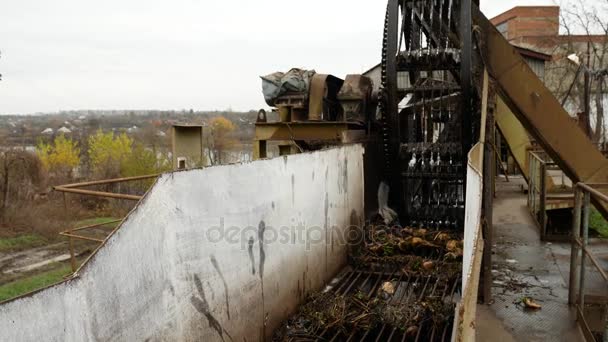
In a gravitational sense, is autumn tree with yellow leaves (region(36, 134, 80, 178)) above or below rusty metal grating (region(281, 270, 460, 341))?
above

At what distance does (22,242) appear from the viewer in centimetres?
1491

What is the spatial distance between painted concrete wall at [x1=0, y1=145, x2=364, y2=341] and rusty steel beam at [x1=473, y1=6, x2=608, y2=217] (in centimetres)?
246

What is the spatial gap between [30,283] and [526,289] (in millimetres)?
9896

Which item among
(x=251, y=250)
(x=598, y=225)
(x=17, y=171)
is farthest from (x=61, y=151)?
(x=251, y=250)

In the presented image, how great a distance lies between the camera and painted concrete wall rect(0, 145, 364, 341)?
235 centimetres

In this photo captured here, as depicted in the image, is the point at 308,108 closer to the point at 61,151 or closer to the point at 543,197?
the point at 543,197

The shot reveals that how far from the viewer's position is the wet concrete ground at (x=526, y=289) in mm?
4168

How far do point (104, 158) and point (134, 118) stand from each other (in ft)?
127

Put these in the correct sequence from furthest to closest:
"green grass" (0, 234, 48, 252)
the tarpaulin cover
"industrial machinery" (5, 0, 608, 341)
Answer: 1. "green grass" (0, 234, 48, 252)
2. the tarpaulin cover
3. "industrial machinery" (5, 0, 608, 341)

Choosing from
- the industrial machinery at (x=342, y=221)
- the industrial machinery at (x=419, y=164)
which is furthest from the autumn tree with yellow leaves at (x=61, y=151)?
the industrial machinery at (x=419, y=164)

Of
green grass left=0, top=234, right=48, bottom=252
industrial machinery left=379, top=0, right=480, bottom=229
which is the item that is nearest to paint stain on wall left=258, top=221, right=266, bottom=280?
industrial machinery left=379, top=0, right=480, bottom=229

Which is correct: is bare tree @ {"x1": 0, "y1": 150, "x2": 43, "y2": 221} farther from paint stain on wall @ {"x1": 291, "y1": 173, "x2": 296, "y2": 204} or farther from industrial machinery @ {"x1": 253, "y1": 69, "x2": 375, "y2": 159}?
paint stain on wall @ {"x1": 291, "y1": 173, "x2": 296, "y2": 204}

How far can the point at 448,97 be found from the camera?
25.1 feet

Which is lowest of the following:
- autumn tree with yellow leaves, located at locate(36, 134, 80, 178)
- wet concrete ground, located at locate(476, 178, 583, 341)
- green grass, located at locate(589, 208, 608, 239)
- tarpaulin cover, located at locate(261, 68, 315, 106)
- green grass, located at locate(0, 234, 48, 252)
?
green grass, located at locate(0, 234, 48, 252)
